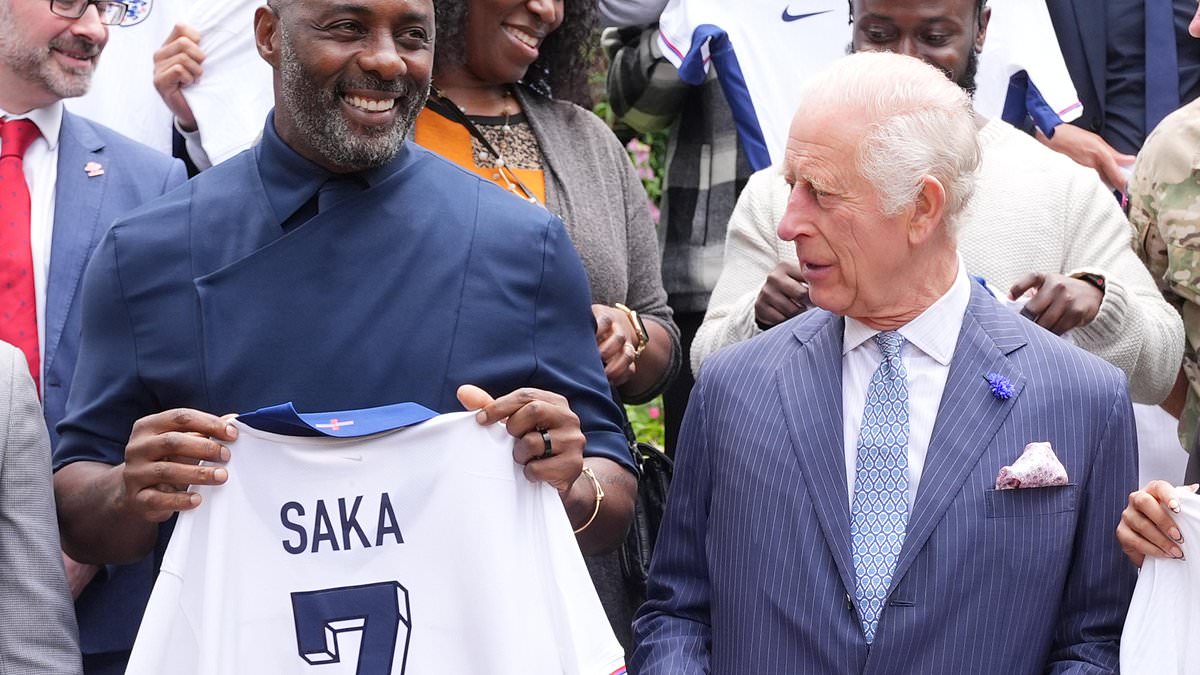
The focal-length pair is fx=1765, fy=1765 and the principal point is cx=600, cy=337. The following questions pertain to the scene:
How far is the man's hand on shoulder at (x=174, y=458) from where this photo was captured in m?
3.46

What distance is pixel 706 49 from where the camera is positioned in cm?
589

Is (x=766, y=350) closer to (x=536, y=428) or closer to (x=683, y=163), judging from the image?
(x=536, y=428)

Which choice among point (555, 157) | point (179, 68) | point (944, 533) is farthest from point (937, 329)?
point (179, 68)

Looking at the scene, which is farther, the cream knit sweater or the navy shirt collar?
the cream knit sweater

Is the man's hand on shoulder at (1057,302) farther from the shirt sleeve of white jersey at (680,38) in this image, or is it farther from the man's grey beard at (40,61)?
the man's grey beard at (40,61)

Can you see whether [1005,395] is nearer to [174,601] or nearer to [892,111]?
[892,111]

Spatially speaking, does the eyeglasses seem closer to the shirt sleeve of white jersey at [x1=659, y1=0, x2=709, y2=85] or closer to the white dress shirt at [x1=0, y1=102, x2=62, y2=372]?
the white dress shirt at [x1=0, y1=102, x2=62, y2=372]

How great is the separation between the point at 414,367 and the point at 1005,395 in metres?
1.25

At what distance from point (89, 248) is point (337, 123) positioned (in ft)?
4.08

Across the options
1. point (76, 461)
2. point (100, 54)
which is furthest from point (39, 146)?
point (76, 461)

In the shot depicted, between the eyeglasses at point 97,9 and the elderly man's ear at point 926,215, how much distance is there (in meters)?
2.58

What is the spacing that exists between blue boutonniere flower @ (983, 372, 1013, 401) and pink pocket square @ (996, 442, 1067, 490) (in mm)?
132

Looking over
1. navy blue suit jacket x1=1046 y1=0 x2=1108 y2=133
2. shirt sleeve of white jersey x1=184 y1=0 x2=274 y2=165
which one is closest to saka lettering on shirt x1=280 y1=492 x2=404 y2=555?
shirt sleeve of white jersey x1=184 y1=0 x2=274 y2=165

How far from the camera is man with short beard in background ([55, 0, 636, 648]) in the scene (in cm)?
369
